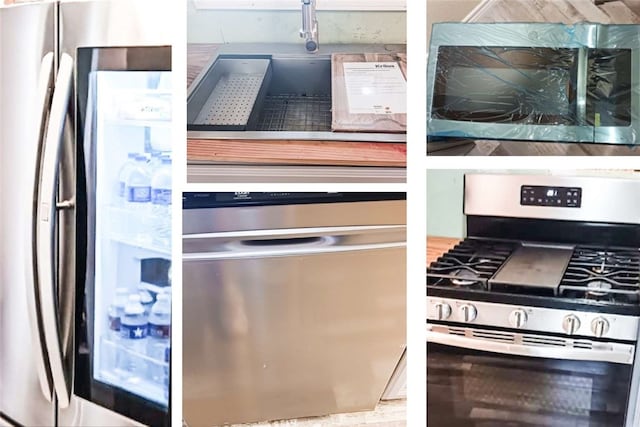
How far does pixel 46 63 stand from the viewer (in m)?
1.22

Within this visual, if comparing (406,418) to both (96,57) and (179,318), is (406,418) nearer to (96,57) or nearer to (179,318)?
(179,318)

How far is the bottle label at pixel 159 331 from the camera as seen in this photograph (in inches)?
48.4

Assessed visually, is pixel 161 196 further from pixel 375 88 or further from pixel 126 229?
pixel 375 88

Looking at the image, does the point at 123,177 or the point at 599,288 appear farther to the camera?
the point at 123,177

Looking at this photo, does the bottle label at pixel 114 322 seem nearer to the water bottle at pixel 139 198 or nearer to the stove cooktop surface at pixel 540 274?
the water bottle at pixel 139 198

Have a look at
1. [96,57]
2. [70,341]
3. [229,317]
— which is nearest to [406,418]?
[229,317]

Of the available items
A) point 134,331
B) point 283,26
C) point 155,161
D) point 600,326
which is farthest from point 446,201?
point 134,331

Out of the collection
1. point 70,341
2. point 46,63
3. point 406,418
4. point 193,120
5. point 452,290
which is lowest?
point 406,418

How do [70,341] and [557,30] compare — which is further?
[70,341]

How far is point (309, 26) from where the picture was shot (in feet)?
3.88

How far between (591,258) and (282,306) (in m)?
0.56

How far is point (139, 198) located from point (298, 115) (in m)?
0.34

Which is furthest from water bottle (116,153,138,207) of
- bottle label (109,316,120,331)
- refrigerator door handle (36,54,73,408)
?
bottle label (109,316,120,331)

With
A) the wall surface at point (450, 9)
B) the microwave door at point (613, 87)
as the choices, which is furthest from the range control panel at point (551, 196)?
→ the wall surface at point (450, 9)
